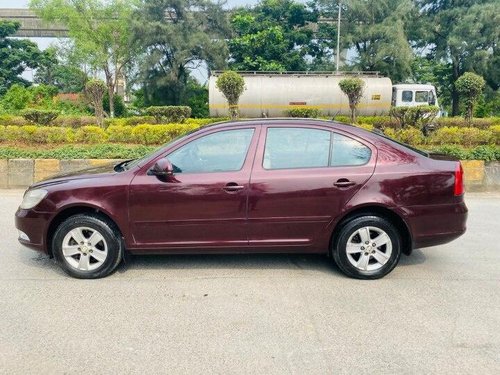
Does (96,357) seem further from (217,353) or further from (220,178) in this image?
(220,178)

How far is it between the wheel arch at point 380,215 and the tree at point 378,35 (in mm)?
27260

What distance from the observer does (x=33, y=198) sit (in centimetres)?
439

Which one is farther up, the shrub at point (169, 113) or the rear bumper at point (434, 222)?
the shrub at point (169, 113)

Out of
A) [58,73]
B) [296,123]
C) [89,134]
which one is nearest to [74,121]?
[89,134]

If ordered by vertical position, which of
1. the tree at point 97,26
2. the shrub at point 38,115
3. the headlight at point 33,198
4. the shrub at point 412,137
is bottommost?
the headlight at point 33,198

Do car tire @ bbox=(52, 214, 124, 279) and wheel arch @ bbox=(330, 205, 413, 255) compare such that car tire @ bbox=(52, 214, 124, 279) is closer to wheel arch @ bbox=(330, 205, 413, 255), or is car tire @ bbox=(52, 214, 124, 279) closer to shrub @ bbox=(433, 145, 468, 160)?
wheel arch @ bbox=(330, 205, 413, 255)

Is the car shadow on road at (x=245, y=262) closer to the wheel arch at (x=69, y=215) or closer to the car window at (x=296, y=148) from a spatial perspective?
the wheel arch at (x=69, y=215)

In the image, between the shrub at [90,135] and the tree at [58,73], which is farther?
the tree at [58,73]

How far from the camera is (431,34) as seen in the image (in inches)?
1257

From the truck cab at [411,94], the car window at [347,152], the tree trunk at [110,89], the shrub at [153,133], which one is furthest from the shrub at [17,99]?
the car window at [347,152]

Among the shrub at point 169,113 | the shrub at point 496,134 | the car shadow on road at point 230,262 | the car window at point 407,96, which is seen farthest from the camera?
the car window at point 407,96

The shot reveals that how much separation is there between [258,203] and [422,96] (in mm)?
22592

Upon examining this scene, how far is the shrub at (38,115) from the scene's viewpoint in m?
11.9

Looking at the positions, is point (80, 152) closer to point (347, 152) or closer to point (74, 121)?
point (347, 152)
